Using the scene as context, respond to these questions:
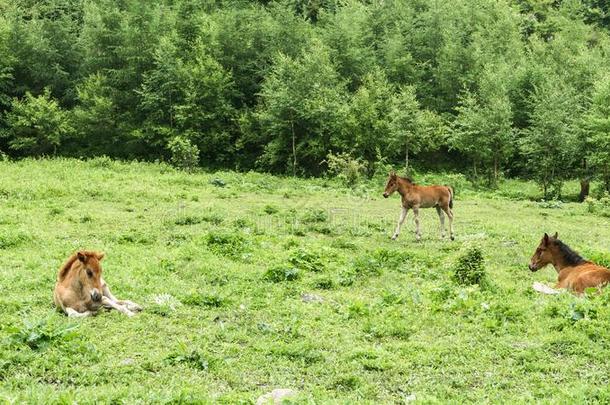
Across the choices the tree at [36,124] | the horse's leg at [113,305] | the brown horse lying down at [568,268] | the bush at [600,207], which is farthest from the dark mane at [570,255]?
the tree at [36,124]

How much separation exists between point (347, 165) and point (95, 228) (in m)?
17.6

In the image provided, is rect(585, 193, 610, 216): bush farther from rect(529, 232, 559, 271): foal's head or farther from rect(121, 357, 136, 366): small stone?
rect(121, 357, 136, 366): small stone

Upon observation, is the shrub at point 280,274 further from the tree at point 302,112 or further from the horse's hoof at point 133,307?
the tree at point 302,112

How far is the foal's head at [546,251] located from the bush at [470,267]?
1.30 m

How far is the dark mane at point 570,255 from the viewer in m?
12.4

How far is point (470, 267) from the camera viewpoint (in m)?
12.8

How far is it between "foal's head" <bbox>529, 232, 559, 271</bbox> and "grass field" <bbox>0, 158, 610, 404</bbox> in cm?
82

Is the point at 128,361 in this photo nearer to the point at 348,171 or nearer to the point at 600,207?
the point at 600,207

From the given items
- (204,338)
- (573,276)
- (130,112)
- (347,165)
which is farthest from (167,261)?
(130,112)

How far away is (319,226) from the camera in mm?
20078

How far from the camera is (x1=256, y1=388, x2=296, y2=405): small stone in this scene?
21.8ft

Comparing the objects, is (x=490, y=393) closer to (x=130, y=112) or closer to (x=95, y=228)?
(x=95, y=228)

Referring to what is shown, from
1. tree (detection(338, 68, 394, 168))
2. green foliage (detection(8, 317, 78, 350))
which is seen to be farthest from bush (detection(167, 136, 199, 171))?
green foliage (detection(8, 317, 78, 350))

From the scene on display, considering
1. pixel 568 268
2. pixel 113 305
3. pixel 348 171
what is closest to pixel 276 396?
pixel 113 305
